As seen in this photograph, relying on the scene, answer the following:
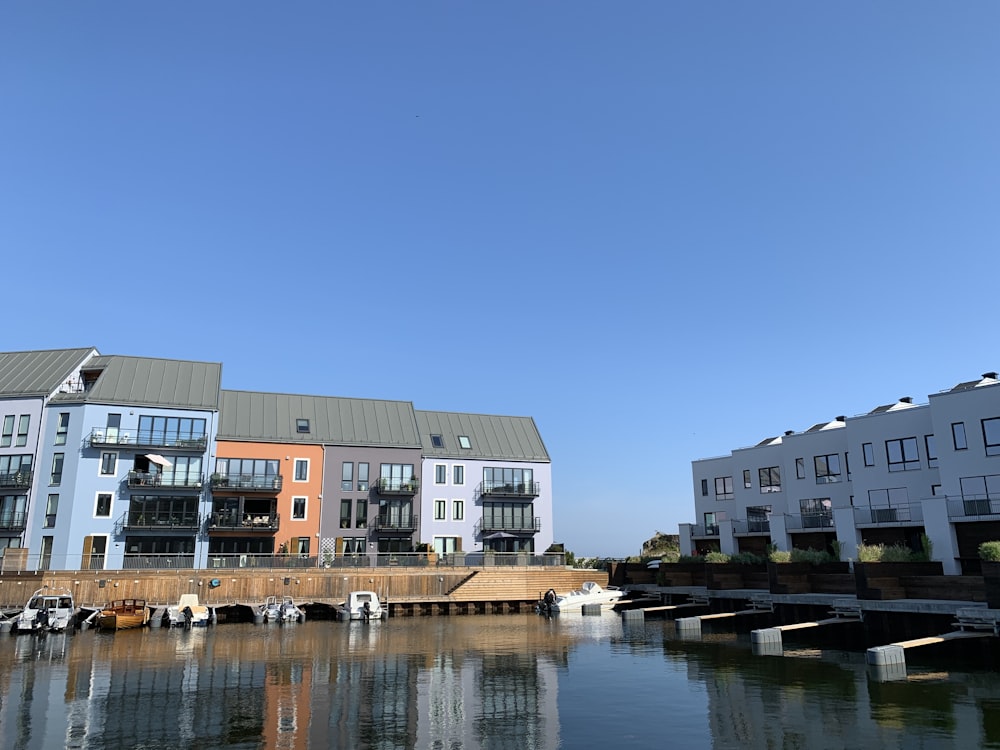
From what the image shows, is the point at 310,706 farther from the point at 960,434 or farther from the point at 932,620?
the point at 960,434

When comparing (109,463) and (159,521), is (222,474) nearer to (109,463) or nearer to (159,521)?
(159,521)

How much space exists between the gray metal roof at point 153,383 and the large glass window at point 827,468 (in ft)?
137

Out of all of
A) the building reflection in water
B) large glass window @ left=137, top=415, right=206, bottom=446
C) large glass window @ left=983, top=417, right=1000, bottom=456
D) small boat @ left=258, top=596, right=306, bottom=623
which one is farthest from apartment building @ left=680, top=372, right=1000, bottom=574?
large glass window @ left=137, top=415, right=206, bottom=446

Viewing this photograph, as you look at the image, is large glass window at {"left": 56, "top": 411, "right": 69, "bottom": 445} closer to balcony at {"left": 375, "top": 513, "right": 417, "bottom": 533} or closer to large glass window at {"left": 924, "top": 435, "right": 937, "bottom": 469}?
balcony at {"left": 375, "top": 513, "right": 417, "bottom": 533}

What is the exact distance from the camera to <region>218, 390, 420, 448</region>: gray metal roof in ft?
179

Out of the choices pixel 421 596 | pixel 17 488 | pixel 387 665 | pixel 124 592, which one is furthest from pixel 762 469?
pixel 17 488

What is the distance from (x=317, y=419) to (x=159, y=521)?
13502mm

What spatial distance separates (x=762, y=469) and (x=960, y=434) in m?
17.8

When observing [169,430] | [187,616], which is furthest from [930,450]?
[169,430]

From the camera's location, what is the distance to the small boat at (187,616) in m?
39.6

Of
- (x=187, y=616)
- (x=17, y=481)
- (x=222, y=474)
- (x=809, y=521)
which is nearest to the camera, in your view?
(x=187, y=616)

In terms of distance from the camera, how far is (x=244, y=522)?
50906 mm

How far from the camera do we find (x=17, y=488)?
4741 cm

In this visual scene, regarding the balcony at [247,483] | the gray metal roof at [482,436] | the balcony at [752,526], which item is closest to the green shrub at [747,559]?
the balcony at [752,526]
